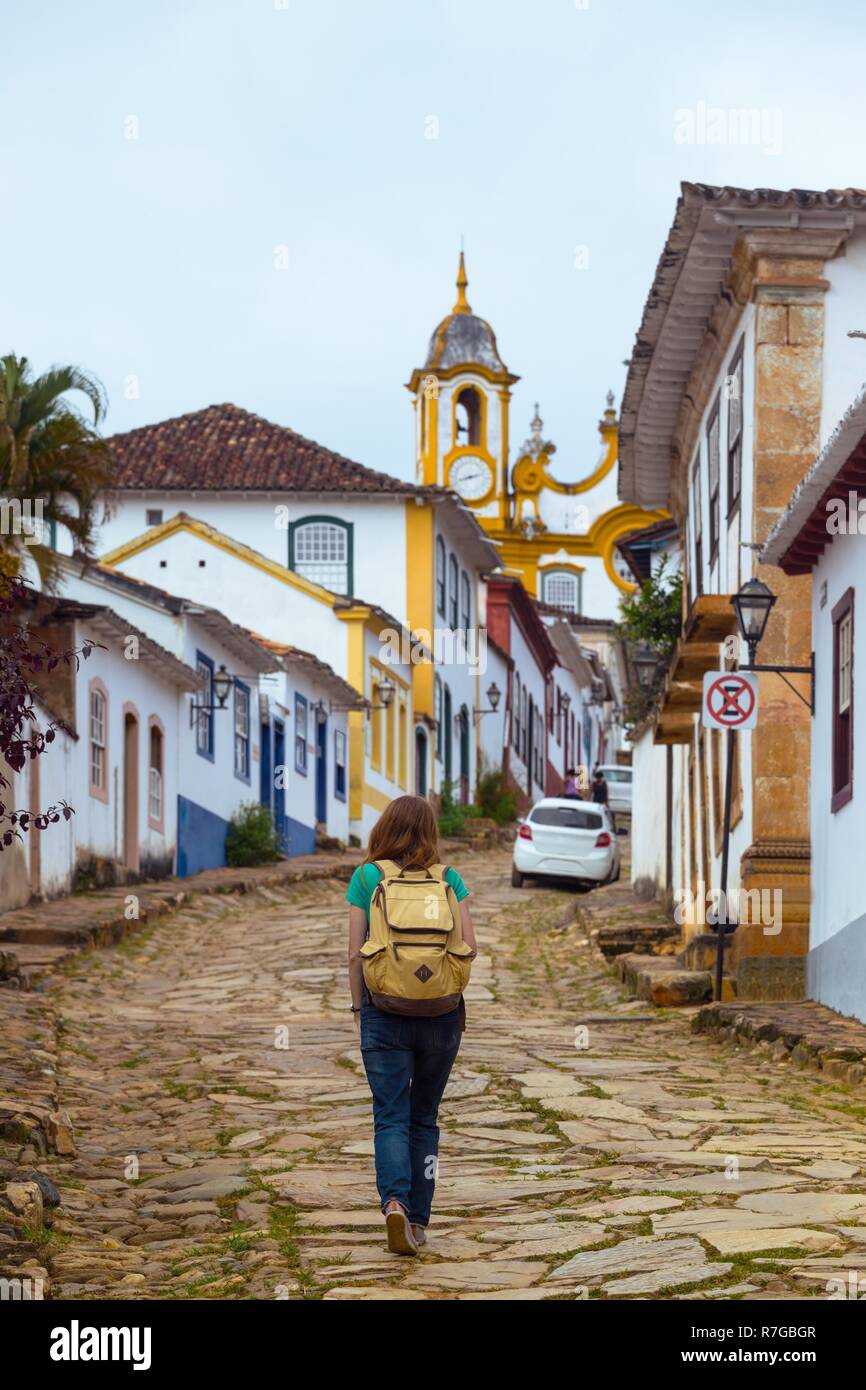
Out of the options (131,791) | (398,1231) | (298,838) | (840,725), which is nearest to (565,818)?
(298,838)

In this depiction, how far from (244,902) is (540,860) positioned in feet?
→ 15.0

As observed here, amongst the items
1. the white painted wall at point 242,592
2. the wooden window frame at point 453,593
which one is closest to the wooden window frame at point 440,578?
the wooden window frame at point 453,593

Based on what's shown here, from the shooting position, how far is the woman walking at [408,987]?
23.9ft

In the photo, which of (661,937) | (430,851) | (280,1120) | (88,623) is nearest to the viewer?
(430,851)

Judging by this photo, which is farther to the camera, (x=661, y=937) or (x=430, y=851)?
(x=661, y=937)

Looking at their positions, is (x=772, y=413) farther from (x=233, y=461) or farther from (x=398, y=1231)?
(x=233, y=461)

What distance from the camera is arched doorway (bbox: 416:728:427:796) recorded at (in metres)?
42.1

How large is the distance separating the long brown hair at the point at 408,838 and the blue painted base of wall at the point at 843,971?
5959 mm

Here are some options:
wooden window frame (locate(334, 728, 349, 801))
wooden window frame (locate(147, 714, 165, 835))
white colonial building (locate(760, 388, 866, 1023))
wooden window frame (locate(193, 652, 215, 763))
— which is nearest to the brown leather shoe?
white colonial building (locate(760, 388, 866, 1023))

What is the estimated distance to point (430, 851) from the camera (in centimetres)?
747

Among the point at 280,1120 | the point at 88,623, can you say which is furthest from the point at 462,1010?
the point at 88,623

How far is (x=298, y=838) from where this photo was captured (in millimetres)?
33312

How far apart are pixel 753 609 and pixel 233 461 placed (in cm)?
2609
